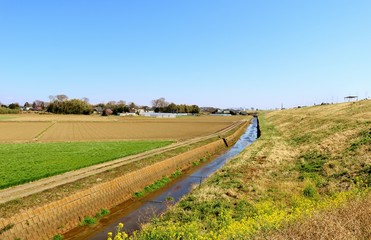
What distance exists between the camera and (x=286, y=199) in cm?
1460

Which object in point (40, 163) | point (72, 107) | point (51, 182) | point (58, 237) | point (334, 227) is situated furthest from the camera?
point (72, 107)

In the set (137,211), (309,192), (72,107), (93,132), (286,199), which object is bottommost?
(137,211)

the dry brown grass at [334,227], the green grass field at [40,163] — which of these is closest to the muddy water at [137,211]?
the green grass field at [40,163]

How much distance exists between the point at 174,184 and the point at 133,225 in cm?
895

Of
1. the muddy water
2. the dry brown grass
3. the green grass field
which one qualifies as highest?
the dry brown grass

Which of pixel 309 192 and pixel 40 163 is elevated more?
pixel 40 163

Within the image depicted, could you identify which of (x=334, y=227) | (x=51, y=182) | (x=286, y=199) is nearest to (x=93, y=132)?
(x=51, y=182)

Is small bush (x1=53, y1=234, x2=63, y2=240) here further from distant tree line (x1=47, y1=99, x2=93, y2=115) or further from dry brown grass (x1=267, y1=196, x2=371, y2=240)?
distant tree line (x1=47, y1=99, x2=93, y2=115)

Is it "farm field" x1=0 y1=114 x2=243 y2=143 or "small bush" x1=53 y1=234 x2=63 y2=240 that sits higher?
"farm field" x1=0 y1=114 x2=243 y2=143

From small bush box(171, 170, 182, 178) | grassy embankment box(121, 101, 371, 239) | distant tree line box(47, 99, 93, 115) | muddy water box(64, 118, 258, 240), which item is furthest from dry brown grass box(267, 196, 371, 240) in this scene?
distant tree line box(47, 99, 93, 115)

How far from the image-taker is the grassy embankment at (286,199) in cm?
746

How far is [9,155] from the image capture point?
27.2m

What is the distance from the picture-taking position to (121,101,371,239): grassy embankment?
7457 millimetres

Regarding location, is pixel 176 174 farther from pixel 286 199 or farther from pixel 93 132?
pixel 93 132
